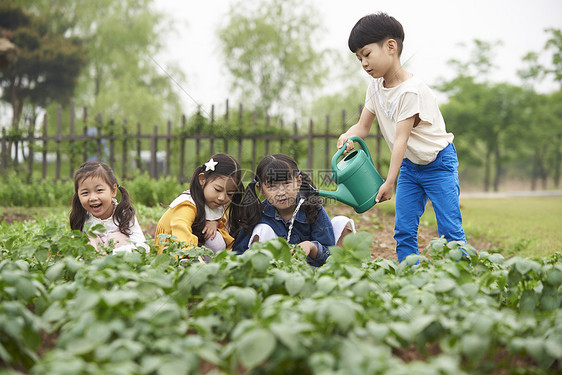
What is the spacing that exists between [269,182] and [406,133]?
786mm

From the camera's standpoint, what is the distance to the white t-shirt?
99.1 inches

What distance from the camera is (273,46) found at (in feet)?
65.2

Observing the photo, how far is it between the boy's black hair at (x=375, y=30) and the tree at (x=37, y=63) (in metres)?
20.2

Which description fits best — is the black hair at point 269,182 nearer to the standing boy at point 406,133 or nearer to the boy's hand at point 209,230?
the boy's hand at point 209,230

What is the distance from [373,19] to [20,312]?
2102mm

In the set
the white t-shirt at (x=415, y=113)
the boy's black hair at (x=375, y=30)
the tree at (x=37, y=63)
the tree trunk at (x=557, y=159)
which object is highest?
the tree at (x=37, y=63)

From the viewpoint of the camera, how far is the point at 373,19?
253cm

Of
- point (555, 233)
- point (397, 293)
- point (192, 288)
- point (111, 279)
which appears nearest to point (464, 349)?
point (397, 293)

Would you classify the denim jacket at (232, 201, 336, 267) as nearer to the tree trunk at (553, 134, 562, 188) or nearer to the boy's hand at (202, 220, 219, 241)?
the boy's hand at (202, 220, 219, 241)

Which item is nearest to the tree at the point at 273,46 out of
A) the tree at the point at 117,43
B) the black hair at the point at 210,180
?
the tree at the point at 117,43

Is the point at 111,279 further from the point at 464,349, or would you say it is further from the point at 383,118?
the point at 383,118

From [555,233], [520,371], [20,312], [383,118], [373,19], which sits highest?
[373,19]

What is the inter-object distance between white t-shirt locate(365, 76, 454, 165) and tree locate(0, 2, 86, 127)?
20.2m

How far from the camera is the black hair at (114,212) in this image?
9.27 feet
